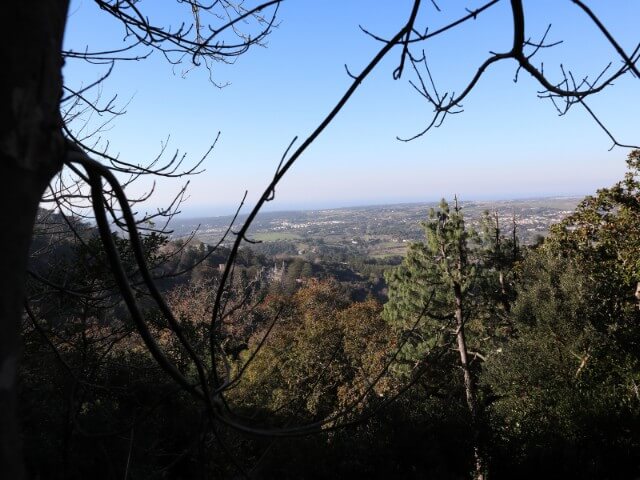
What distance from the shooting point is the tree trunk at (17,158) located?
1.23ft

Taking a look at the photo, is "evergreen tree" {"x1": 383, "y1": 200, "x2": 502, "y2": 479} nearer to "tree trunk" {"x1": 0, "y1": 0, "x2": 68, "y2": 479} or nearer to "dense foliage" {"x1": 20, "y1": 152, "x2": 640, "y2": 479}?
"dense foliage" {"x1": 20, "y1": 152, "x2": 640, "y2": 479}

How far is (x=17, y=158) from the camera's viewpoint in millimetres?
379

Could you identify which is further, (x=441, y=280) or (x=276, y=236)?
(x=276, y=236)

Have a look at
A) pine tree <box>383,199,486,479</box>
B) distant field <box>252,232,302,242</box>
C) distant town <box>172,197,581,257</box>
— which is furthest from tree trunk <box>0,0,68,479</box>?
distant field <box>252,232,302,242</box>

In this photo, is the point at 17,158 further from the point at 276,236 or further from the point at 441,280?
the point at 276,236

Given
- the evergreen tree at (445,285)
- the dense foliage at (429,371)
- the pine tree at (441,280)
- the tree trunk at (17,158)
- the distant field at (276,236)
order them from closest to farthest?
the tree trunk at (17,158) < the dense foliage at (429,371) < the pine tree at (441,280) < the evergreen tree at (445,285) < the distant field at (276,236)

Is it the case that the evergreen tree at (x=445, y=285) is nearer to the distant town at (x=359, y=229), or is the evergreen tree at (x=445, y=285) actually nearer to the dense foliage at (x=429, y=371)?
the dense foliage at (x=429, y=371)

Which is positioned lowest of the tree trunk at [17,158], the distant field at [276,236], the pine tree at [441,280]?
the distant field at [276,236]

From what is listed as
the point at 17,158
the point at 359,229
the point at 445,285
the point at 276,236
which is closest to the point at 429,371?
the point at 445,285

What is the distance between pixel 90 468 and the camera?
17.8 ft

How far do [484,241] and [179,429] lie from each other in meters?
11.2

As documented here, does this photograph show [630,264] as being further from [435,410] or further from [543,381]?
[435,410]

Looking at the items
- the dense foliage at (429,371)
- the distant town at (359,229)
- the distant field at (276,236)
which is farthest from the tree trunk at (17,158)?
the distant field at (276,236)

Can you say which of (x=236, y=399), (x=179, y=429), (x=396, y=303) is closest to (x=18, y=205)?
(x=179, y=429)
